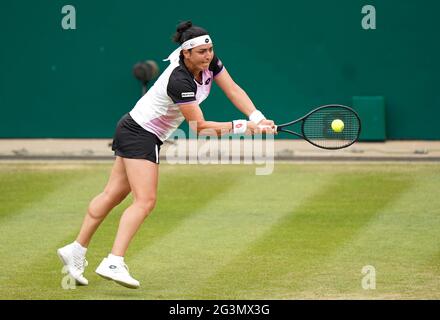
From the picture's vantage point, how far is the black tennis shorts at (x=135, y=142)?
8805 millimetres

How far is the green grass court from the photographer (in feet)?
28.8

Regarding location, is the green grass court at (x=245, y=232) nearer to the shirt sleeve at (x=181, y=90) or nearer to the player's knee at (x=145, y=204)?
the player's knee at (x=145, y=204)

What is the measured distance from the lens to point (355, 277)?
9.00 metres

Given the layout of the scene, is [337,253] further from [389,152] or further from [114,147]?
[389,152]

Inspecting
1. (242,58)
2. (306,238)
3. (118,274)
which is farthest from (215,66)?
(242,58)

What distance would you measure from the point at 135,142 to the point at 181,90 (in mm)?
547

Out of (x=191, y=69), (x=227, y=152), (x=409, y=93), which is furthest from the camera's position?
(x=409, y=93)

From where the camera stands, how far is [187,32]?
8797 millimetres

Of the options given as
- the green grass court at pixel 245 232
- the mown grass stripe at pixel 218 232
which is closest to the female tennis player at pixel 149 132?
the green grass court at pixel 245 232

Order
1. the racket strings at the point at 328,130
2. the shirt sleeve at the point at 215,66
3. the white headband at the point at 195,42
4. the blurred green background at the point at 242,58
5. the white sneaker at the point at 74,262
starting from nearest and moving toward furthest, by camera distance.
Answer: the white headband at the point at 195,42, the white sneaker at the point at 74,262, the shirt sleeve at the point at 215,66, the racket strings at the point at 328,130, the blurred green background at the point at 242,58

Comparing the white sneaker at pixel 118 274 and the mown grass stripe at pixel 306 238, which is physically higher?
the white sneaker at pixel 118 274

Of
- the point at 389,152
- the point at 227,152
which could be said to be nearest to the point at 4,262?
the point at 227,152

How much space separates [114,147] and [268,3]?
761 centimetres

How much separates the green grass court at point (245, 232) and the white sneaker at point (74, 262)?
0.15 m
